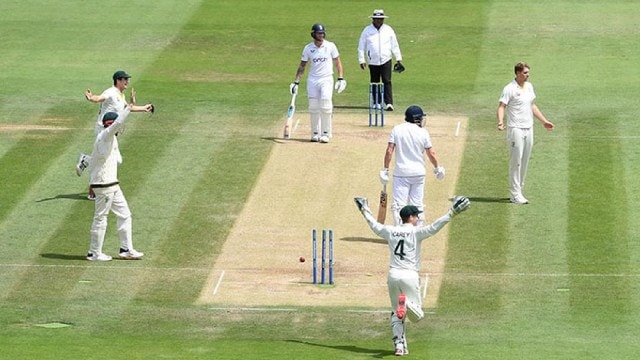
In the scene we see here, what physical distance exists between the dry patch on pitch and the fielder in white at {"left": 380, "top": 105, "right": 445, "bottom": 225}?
1.05 meters

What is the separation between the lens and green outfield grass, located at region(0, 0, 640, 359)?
2322cm

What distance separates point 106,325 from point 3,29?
1960 centimetres

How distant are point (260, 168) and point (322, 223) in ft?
10.8

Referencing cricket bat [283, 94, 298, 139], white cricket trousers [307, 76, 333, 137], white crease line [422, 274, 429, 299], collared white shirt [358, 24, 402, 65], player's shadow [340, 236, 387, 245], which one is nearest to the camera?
white crease line [422, 274, 429, 299]

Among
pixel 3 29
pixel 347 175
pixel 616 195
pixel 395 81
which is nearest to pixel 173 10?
pixel 3 29

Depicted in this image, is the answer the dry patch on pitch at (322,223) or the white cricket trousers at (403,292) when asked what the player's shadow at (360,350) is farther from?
the dry patch on pitch at (322,223)

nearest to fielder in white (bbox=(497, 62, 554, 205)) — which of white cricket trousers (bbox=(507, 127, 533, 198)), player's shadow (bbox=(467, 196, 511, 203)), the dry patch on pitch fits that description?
white cricket trousers (bbox=(507, 127, 533, 198))

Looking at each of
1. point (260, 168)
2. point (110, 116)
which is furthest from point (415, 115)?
point (260, 168)

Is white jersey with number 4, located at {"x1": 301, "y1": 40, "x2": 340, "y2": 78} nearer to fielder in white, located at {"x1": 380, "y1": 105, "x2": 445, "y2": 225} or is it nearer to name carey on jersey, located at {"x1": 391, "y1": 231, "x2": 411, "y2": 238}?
fielder in white, located at {"x1": 380, "y1": 105, "x2": 445, "y2": 225}

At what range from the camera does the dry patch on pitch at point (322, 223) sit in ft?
82.3

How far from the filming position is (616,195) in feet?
95.5

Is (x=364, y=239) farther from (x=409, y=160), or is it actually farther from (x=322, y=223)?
(x=409, y=160)

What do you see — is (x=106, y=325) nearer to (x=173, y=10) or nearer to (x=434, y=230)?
(x=434, y=230)

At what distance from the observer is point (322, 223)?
28.2m
